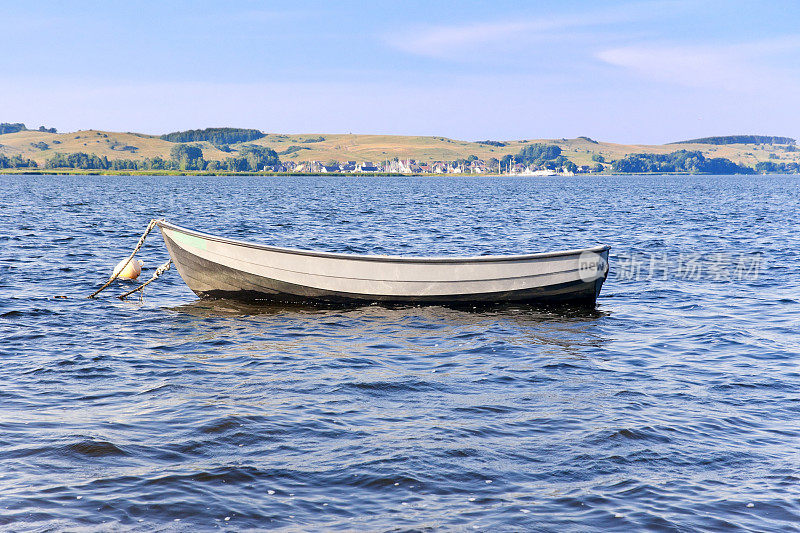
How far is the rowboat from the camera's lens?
1805 centimetres

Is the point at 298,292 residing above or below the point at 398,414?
above

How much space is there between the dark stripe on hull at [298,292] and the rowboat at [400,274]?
0.09 ft

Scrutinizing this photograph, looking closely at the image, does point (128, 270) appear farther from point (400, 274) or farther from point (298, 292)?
point (400, 274)

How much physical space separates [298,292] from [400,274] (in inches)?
112

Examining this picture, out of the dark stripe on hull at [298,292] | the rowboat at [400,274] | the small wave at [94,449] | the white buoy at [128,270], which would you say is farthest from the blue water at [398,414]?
the white buoy at [128,270]

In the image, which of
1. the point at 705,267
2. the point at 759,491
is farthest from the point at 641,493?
the point at 705,267

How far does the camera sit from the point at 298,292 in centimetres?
1875

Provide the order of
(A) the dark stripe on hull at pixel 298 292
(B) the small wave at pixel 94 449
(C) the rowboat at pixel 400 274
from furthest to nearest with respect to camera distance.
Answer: (A) the dark stripe on hull at pixel 298 292 → (C) the rowboat at pixel 400 274 → (B) the small wave at pixel 94 449

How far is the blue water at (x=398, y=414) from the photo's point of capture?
768cm

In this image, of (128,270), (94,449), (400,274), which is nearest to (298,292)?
(400,274)

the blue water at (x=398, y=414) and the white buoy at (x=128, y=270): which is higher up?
the white buoy at (x=128, y=270)

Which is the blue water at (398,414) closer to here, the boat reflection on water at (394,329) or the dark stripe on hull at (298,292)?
the boat reflection on water at (394,329)

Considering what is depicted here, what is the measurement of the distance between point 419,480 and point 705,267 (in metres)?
23.4

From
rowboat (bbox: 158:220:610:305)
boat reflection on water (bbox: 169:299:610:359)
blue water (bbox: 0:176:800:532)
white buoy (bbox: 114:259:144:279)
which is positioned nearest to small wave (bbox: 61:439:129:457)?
blue water (bbox: 0:176:800:532)
